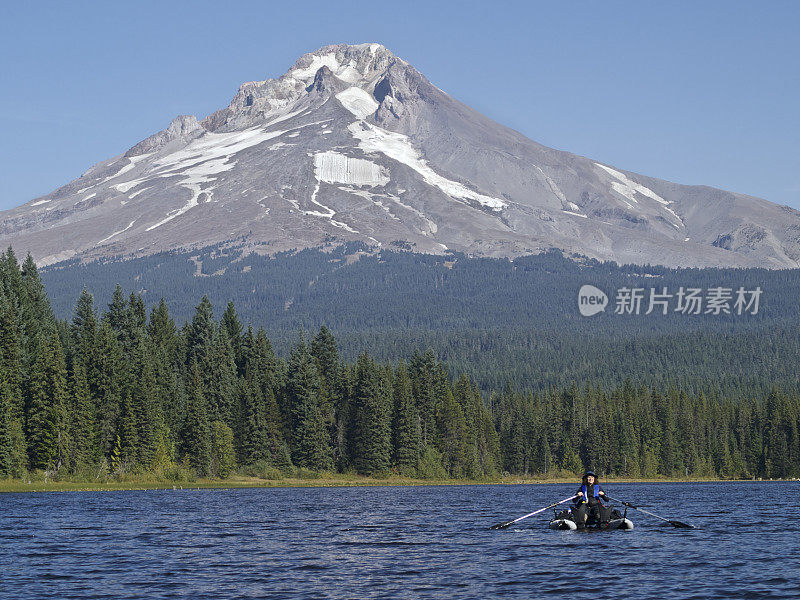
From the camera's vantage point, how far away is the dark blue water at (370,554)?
4319cm

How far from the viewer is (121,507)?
8362 centimetres

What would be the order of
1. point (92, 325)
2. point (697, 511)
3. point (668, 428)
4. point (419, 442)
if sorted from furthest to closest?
point (668, 428), point (419, 442), point (92, 325), point (697, 511)

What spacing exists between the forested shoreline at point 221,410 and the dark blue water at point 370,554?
20305mm

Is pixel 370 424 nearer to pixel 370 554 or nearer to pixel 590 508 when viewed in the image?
pixel 590 508

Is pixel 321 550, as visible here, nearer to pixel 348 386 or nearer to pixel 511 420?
pixel 348 386

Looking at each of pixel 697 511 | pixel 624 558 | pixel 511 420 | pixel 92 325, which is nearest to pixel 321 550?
pixel 624 558

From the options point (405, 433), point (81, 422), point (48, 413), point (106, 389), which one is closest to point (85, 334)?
point (106, 389)

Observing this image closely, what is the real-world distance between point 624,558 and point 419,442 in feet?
309

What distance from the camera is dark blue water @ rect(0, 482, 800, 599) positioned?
142 feet

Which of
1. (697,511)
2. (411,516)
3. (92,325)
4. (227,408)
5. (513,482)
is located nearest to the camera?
(411,516)

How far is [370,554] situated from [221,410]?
3148 inches

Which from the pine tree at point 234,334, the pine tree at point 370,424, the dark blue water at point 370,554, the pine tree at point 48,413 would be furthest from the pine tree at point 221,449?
the dark blue water at point 370,554

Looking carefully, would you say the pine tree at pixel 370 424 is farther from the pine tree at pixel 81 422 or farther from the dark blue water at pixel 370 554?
the dark blue water at pixel 370 554

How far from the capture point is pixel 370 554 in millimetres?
54469
